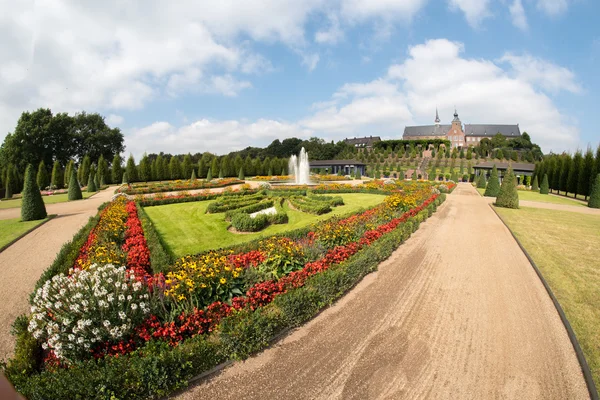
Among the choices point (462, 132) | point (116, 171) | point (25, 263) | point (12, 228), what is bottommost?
point (25, 263)

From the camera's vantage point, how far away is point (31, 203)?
1633cm

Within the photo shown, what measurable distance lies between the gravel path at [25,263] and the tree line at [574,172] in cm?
3771

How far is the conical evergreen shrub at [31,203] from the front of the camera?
1623 cm

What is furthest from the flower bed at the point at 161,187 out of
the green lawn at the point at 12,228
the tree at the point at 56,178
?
the tree at the point at 56,178

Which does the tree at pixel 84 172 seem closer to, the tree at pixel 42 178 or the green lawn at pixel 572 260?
the tree at pixel 42 178

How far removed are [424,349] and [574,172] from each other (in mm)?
37944

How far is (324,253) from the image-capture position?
9930 mm

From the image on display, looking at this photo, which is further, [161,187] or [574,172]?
[574,172]

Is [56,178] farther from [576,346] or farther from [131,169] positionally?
[576,346]

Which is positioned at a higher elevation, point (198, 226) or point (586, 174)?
point (586, 174)

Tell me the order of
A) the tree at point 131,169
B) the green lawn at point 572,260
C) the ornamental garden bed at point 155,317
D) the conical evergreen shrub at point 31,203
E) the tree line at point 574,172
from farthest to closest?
→ the tree at point 131,169 < the tree line at point 574,172 < the conical evergreen shrub at point 31,203 < the green lawn at point 572,260 < the ornamental garden bed at point 155,317

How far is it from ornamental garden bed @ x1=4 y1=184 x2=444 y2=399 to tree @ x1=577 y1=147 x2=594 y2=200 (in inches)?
1299

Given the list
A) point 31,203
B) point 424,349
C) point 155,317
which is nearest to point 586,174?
point 424,349

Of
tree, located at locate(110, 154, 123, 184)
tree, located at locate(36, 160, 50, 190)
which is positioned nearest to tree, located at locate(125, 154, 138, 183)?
tree, located at locate(110, 154, 123, 184)
